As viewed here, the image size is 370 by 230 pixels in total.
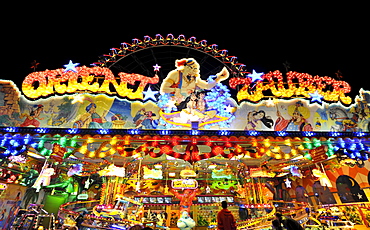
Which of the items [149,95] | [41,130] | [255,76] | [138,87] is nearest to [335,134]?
[255,76]

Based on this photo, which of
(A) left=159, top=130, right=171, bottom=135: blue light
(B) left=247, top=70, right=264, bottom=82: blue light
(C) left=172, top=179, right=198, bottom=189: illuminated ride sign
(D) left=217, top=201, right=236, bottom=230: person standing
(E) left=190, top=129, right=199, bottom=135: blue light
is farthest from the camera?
(B) left=247, top=70, right=264, bottom=82: blue light

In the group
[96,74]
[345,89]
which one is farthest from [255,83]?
[96,74]

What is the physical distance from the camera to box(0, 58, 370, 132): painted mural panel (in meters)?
9.34

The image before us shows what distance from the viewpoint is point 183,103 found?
9969mm

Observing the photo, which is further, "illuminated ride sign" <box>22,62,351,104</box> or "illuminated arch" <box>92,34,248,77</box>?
"illuminated arch" <box>92,34,248,77</box>

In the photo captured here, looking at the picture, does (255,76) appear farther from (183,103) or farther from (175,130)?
(175,130)

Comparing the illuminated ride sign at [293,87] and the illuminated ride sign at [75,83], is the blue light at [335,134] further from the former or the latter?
the illuminated ride sign at [75,83]

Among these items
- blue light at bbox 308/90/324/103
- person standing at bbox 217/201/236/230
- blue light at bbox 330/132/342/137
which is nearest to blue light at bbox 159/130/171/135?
person standing at bbox 217/201/236/230

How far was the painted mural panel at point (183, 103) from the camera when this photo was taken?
9336 mm

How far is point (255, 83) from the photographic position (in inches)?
422

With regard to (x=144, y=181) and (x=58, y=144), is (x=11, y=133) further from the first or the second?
(x=144, y=181)

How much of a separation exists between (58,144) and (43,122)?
1623 mm

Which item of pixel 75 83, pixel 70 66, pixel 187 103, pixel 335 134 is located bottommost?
pixel 335 134

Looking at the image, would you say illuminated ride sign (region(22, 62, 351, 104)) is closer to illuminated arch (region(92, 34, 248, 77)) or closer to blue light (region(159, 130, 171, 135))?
illuminated arch (region(92, 34, 248, 77))
